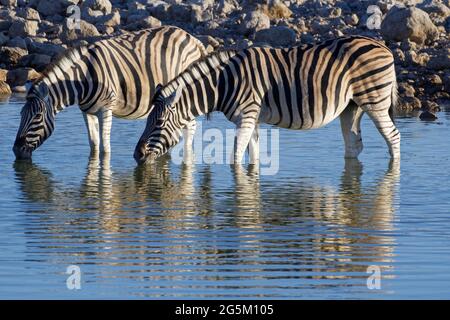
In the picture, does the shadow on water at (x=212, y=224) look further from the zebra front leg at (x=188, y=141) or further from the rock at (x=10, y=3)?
the rock at (x=10, y=3)

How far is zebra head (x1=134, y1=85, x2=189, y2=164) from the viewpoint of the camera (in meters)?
16.7

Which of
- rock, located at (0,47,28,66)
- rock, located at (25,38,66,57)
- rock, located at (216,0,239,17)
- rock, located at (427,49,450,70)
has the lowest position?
rock, located at (427,49,450,70)

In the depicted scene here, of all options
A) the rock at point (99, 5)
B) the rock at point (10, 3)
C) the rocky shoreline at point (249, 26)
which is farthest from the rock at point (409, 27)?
the rock at point (10, 3)

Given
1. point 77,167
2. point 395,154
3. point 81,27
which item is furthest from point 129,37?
point 81,27

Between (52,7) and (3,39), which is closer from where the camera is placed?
(3,39)

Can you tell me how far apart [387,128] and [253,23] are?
1200 cm

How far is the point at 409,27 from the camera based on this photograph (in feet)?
88.3

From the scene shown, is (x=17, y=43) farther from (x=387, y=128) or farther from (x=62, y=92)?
(x=387, y=128)

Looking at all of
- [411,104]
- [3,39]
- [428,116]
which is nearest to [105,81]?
[428,116]

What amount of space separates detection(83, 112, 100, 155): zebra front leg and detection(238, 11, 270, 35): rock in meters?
11.2

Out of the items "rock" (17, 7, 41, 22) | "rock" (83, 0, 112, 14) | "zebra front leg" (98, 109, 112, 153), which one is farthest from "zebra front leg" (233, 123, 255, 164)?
"rock" (83, 0, 112, 14)

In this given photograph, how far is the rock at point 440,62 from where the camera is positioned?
25141mm

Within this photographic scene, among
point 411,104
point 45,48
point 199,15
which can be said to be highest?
point 199,15

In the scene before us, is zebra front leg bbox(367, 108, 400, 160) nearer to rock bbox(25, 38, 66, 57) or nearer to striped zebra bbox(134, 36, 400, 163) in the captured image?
striped zebra bbox(134, 36, 400, 163)
